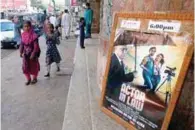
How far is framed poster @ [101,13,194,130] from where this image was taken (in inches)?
112

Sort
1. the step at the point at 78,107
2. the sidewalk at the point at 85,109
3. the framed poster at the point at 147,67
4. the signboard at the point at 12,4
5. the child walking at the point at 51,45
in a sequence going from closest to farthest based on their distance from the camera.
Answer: the framed poster at the point at 147,67
the sidewalk at the point at 85,109
the step at the point at 78,107
the child walking at the point at 51,45
the signboard at the point at 12,4

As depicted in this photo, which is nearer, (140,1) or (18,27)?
(140,1)

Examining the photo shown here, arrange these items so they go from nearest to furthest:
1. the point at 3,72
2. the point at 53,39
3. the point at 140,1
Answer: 1. the point at 140,1
2. the point at 53,39
3. the point at 3,72

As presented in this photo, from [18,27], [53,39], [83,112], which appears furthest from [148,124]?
[18,27]

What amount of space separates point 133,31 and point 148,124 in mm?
971

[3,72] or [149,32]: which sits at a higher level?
[149,32]

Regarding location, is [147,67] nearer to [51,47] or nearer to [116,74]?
[116,74]

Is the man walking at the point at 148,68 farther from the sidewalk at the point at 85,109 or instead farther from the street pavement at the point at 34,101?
the street pavement at the point at 34,101

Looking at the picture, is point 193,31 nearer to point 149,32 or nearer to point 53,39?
point 149,32

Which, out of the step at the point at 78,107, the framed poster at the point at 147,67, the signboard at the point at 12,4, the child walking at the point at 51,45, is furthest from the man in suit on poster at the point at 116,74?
the signboard at the point at 12,4

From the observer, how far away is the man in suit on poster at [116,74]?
3.60 meters

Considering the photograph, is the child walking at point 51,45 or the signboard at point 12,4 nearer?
the child walking at point 51,45

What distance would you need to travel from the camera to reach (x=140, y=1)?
387cm

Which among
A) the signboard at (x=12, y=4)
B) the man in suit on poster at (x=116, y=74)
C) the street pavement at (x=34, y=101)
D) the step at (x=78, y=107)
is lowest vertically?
the street pavement at (x=34, y=101)
